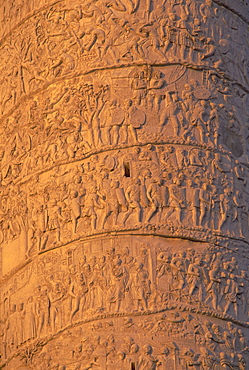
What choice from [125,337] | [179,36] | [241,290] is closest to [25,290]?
[125,337]

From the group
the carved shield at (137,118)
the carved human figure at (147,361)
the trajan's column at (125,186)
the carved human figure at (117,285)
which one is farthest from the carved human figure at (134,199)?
the carved human figure at (147,361)

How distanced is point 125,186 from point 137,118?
2.28ft

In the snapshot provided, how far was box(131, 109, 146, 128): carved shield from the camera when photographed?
1283cm

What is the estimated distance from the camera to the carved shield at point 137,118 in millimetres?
12828

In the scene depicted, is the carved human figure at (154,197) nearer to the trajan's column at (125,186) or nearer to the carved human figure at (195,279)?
the trajan's column at (125,186)

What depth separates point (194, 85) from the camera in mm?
13094

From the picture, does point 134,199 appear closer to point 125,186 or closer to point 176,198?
point 125,186

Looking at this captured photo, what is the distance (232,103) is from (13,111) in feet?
7.15

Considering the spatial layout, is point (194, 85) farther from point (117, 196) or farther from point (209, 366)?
point (209, 366)

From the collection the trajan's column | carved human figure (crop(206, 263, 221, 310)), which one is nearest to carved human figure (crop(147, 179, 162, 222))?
Result: the trajan's column

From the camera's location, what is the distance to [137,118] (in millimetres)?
12852

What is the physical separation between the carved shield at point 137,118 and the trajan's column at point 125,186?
21mm

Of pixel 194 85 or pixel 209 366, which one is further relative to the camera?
pixel 194 85

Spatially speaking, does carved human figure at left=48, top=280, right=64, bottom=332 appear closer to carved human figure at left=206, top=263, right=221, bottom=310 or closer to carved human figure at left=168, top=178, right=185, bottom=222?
carved human figure at left=168, top=178, right=185, bottom=222
